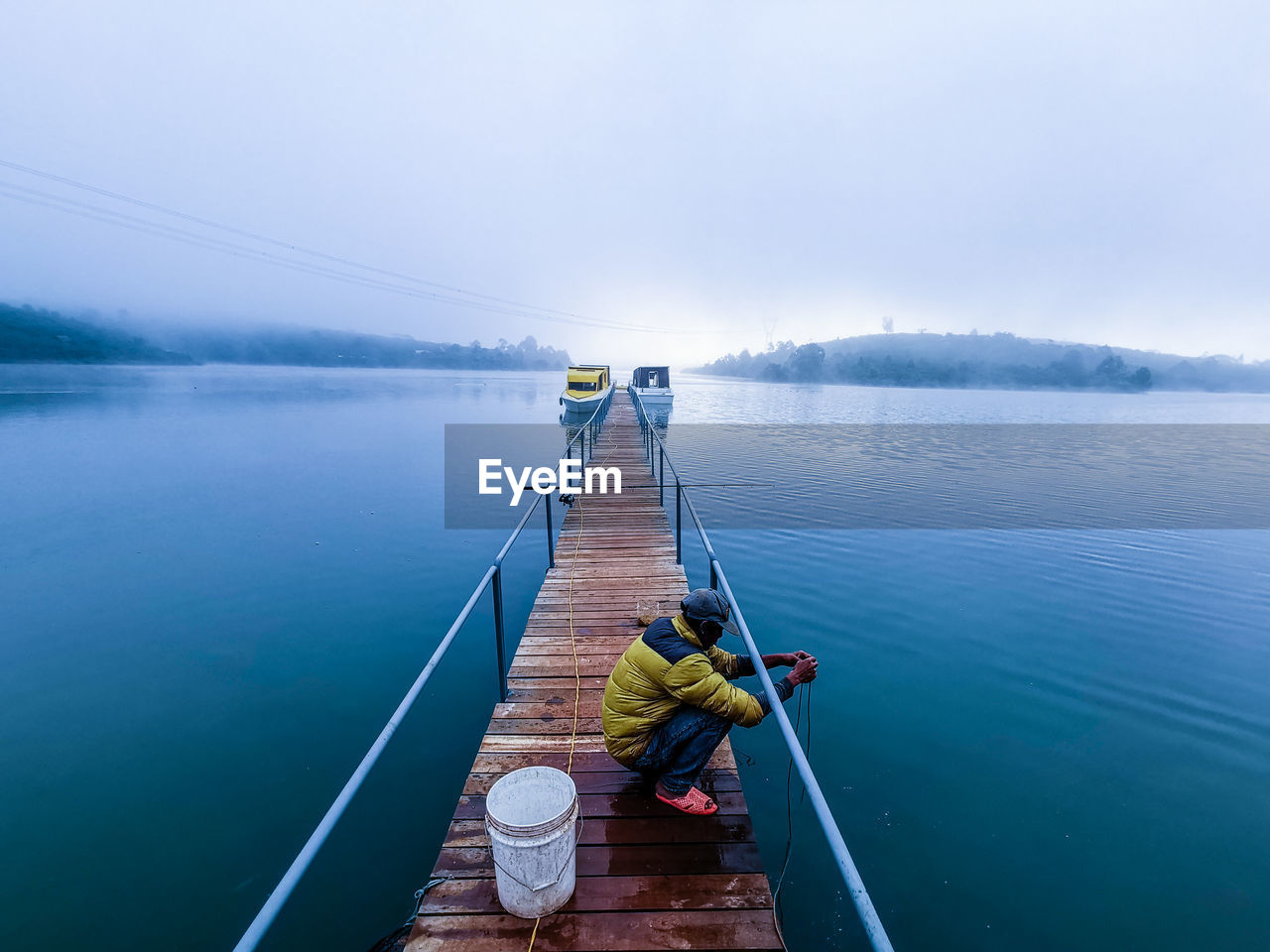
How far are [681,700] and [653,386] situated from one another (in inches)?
1494

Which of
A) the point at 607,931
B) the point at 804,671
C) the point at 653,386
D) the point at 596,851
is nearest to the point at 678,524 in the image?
the point at 804,671

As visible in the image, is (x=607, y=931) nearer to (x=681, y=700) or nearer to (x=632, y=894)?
(x=632, y=894)

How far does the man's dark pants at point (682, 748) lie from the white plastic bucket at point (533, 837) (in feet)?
2.63

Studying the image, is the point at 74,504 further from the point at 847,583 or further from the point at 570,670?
the point at 847,583

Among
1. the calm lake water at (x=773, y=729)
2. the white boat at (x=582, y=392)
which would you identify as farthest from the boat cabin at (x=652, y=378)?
the calm lake water at (x=773, y=729)

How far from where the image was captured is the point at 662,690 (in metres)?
3.33

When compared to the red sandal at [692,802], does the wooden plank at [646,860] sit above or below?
below

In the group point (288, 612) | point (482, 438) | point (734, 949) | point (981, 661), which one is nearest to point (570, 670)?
point (734, 949)

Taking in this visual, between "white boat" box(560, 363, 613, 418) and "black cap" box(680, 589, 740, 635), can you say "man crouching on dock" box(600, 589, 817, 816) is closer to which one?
"black cap" box(680, 589, 740, 635)

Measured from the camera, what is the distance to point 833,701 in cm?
692

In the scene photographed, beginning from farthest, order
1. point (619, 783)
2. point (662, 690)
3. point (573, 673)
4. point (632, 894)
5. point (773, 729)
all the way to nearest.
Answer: point (773, 729) → point (573, 673) → point (619, 783) → point (662, 690) → point (632, 894)

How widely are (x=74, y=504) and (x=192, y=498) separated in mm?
2817

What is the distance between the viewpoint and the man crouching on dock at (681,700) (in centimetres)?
321

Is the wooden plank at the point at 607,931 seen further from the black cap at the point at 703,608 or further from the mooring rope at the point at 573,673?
the black cap at the point at 703,608
